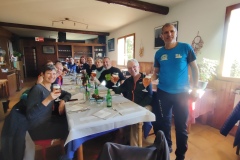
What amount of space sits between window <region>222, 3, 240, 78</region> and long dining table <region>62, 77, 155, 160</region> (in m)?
1.97

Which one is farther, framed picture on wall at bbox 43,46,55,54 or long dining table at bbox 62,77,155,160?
framed picture on wall at bbox 43,46,55,54

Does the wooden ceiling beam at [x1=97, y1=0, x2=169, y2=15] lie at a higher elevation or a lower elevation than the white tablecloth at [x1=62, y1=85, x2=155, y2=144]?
higher

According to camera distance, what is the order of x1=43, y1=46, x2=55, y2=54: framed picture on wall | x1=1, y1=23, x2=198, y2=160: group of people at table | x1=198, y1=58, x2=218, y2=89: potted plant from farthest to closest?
x1=43, y1=46, x2=55, y2=54: framed picture on wall → x1=198, y1=58, x2=218, y2=89: potted plant → x1=1, y1=23, x2=198, y2=160: group of people at table

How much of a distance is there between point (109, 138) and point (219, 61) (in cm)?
239

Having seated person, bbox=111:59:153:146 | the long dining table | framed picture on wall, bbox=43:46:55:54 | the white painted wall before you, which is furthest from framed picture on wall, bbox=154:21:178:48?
framed picture on wall, bbox=43:46:55:54

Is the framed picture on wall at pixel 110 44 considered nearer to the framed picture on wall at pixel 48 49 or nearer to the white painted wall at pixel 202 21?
the white painted wall at pixel 202 21

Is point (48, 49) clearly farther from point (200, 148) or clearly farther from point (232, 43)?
point (200, 148)

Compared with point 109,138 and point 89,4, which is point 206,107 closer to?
point 109,138

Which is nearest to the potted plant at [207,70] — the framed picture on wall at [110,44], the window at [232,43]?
the window at [232,43]

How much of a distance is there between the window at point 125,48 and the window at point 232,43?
3206 millimetres

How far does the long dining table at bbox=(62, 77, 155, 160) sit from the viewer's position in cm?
114

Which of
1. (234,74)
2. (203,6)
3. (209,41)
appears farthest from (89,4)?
(234,74)

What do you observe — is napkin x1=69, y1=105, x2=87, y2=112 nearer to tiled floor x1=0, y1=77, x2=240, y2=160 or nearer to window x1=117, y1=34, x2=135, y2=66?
tiled floor x1=0, y1=77, x2=240, y2=160

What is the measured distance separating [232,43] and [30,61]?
9.86 meters
